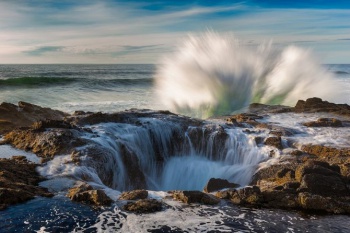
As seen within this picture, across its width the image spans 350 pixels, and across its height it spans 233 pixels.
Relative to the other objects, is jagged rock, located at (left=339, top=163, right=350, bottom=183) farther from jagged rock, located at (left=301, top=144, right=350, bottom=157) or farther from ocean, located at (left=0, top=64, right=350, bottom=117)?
ocean, located at (left=0, top=64, right=350, bottom=117)

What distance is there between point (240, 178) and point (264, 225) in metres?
3.98

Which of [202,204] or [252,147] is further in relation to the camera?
[252,147]

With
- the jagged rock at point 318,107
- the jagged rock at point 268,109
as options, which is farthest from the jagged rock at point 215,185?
the jagged rock at point 318,107

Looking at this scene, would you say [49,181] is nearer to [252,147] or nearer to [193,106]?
[252,147]

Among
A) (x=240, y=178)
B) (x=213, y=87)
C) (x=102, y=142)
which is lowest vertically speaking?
(x=240, y=178)

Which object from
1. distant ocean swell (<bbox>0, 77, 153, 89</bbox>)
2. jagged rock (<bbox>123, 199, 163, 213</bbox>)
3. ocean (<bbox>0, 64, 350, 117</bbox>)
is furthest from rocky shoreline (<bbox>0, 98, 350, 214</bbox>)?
distant ocean swell (<bbox>0, 77, 153, 89</bbox>)

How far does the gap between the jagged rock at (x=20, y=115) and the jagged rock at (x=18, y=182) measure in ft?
17.5

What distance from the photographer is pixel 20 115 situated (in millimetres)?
15656

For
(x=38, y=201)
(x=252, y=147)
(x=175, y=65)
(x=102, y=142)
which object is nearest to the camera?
(x=38, y=201)

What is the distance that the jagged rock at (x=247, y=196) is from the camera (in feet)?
24.3

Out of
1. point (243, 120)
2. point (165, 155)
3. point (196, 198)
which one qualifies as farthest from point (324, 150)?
point (196, 198)

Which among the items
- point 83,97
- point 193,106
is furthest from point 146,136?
point 83,97

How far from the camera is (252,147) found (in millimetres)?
11680

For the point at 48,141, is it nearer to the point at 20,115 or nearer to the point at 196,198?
the point at 196,198
